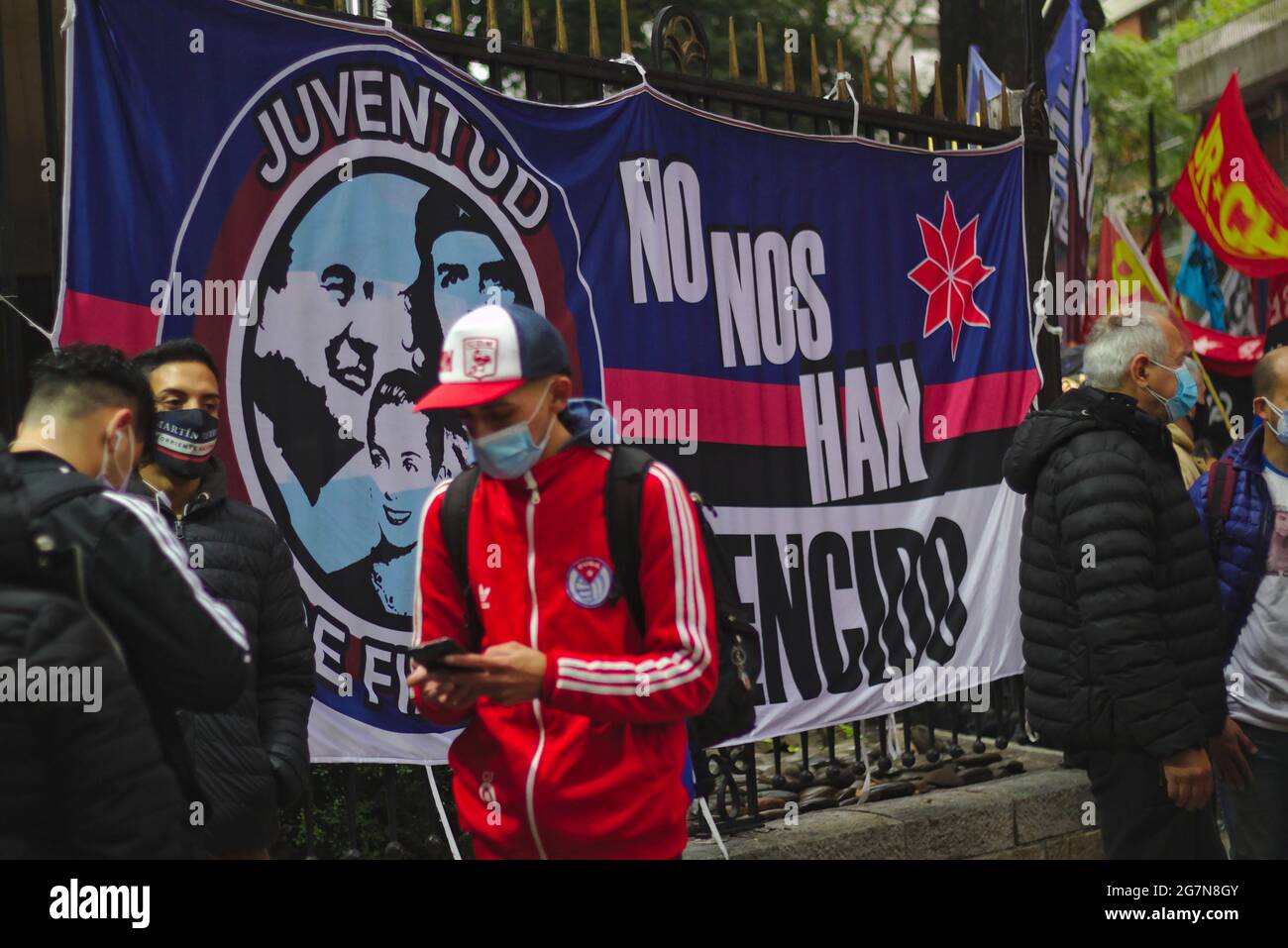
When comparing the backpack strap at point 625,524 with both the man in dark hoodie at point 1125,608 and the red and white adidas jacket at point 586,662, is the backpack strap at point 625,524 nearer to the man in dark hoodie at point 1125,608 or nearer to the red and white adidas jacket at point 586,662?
the red and white adidas jacket at point 586,662

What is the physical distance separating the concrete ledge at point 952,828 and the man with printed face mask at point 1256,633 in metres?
1.48

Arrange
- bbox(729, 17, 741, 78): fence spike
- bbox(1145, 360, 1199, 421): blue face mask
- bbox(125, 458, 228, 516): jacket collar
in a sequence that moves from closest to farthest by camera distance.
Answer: bbox(125, 458, 228, 516): jacket collar < bbox(1145, 360, 1199, 421): blue face mask < bbox(729, 17, 741, 78): fence spike

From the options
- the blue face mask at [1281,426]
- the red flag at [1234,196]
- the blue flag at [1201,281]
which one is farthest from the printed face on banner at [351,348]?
the blue flag at [1201,281]

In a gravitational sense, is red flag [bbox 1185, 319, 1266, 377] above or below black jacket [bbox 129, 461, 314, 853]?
above

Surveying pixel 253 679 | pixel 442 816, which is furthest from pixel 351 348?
pixel 442 816

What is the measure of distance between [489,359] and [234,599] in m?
1.29

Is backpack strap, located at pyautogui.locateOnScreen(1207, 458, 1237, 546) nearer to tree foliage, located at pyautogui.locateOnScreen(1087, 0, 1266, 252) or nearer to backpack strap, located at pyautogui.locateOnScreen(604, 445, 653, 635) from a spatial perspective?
backpack strap, located at pyautogui.locateOnScreen(604, 445, 653, 635)

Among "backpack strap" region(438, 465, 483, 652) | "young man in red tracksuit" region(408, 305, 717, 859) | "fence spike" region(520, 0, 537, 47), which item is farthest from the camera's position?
"fence spike" region(520, 0, 537, 47)

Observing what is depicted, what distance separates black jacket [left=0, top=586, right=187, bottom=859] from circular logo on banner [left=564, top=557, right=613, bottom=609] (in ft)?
2.85

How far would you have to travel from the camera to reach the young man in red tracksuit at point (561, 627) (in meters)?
2.95

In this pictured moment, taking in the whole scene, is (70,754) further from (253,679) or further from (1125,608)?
(1125,608)

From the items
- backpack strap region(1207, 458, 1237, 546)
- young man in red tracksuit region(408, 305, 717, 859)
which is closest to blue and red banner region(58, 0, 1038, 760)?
young man in red tracksuit region(408, 305, 717, 859)

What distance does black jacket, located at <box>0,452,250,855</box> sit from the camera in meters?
2.57

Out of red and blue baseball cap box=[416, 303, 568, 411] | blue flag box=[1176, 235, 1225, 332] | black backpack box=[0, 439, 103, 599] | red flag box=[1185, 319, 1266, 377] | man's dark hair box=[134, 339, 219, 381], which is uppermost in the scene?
blue flag box=[1176, 235, 1225, 332]
